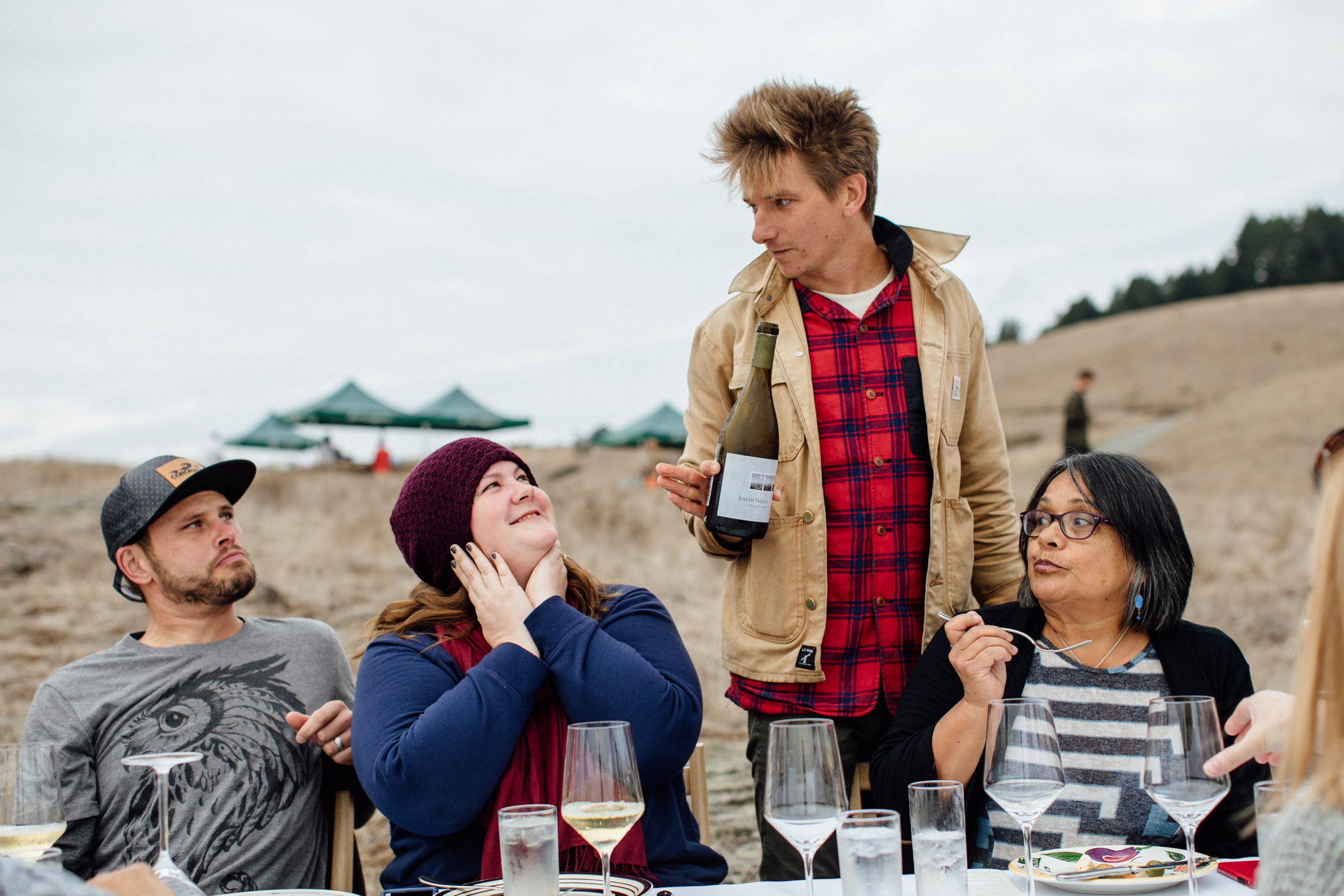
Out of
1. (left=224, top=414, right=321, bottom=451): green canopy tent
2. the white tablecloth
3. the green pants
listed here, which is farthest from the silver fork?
(left=224, top=414, right=321, bottom=451): green canopy tent

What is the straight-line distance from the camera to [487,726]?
2.14m

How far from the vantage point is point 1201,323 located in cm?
5891

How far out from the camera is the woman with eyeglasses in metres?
2.32

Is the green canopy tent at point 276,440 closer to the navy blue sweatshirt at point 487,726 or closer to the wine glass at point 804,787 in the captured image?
the navy blue sweatshirt at point 487,726

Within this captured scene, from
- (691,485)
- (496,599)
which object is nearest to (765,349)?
(691,485)

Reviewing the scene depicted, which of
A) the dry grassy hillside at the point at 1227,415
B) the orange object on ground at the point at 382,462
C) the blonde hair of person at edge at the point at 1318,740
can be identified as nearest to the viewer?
the blonde hair of person at edge at the point at 1318,740

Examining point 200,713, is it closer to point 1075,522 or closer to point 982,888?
point 982,888

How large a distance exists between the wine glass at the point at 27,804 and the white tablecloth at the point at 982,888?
3.26 ft

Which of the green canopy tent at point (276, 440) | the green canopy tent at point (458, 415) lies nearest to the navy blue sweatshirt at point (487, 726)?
the green canopy tent at point (458, 415)

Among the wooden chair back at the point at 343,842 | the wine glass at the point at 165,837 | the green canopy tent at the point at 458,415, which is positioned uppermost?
the green canopy tent at the point at 458,415

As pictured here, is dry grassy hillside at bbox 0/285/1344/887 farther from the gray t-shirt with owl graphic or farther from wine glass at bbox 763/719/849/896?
wine glass at bbox 763/719/849/896

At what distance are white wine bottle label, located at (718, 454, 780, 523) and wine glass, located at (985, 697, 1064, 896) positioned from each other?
38.5 inches

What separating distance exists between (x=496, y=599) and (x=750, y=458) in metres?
0.72

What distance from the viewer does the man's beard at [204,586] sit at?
2.91 m
